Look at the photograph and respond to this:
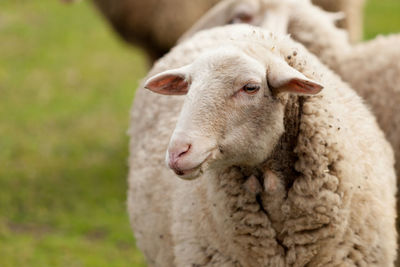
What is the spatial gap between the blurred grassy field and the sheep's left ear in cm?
324

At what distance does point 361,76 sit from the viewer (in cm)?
454

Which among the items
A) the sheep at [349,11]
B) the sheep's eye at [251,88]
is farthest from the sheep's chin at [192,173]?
the sheep at [349,11]

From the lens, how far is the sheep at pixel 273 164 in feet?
9.62

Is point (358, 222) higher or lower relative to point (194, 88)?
lower

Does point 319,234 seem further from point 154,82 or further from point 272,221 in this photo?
point 154,82

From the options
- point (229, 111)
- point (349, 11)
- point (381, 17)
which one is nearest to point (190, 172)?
point (229, 111)

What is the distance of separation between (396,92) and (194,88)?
179cm

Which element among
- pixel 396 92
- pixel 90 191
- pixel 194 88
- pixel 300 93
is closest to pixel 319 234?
pixel 300 93

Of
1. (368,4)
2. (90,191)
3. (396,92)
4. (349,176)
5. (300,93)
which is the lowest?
(349,176)

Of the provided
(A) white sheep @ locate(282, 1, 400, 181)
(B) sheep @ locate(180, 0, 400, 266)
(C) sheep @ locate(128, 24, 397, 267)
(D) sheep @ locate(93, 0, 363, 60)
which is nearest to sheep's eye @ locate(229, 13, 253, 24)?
(B) sheep @ locate(180, 0, 400, 266)

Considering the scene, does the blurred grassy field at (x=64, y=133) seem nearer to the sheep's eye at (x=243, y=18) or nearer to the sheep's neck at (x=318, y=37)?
the sheep's eye at (x=243, y=18)

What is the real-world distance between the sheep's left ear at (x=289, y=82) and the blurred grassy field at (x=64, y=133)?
324 cm

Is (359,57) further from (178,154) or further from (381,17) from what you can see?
(381,17)

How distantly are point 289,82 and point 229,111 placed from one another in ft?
0.86
